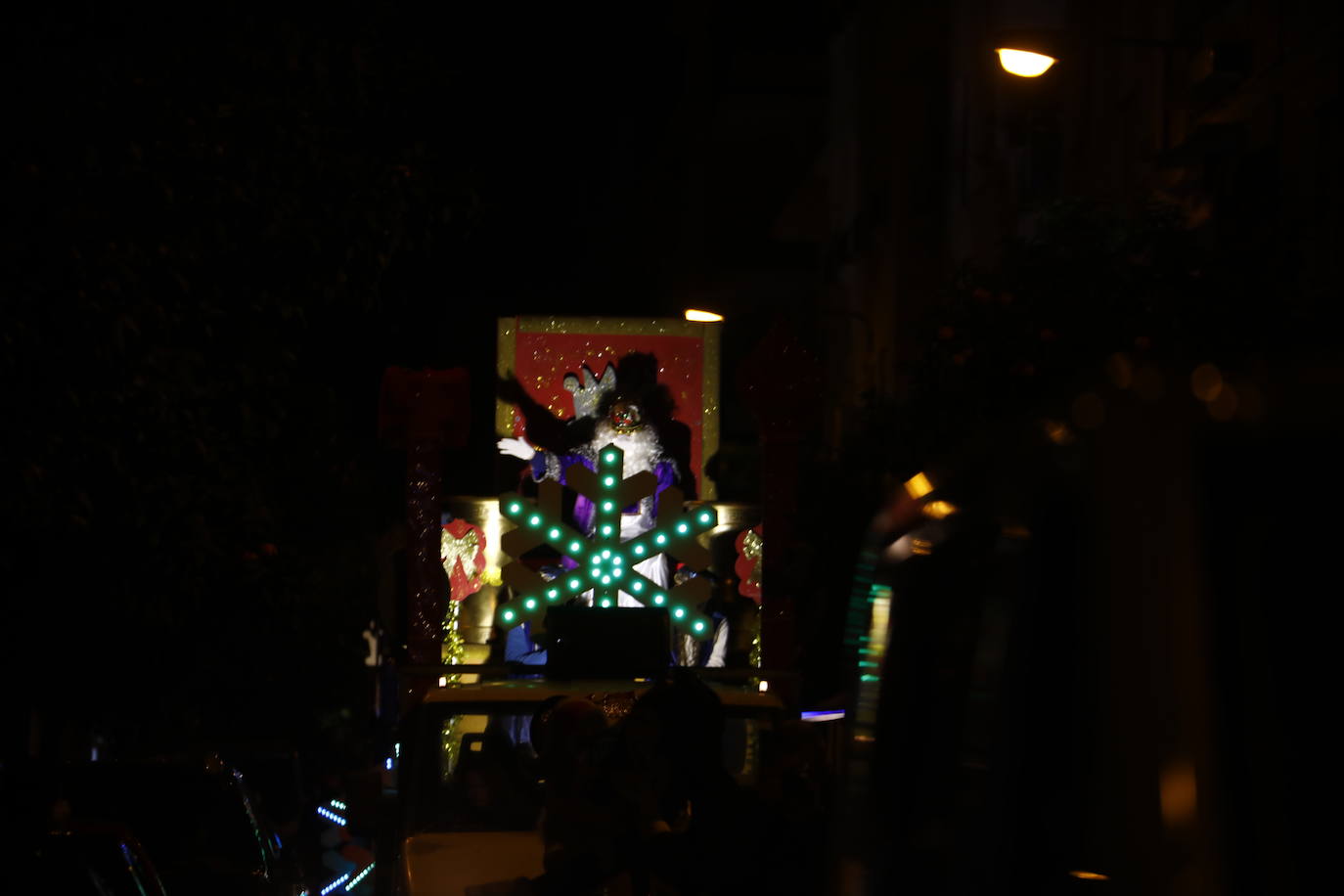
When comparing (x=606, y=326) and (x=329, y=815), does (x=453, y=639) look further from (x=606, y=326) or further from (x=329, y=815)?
(x=329, y=815)

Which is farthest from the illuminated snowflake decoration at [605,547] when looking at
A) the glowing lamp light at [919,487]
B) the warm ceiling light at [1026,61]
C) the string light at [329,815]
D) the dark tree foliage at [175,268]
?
the string light at [329,815]

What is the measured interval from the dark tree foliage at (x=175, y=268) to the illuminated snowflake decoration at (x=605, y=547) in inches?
65.3

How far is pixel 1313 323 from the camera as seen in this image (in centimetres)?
1162

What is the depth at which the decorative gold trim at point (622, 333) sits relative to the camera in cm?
1037

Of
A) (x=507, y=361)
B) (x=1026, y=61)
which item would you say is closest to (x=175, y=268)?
(x=507, y=361)

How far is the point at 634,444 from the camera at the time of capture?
1038 cm

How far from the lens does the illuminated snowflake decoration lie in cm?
991

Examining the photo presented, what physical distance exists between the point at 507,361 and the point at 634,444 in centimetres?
81

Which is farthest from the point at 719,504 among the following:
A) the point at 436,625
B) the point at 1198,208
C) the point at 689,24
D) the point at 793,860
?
the point at 689,24

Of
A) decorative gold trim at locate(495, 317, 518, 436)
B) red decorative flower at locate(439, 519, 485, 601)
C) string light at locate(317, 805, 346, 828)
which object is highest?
decorative gold trim at locate(495, 317, 518, 436)

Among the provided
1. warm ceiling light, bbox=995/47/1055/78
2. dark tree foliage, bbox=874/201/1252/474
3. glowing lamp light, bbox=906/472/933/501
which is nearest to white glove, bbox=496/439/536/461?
dark tree foliage, bbox=874/201/1252/474

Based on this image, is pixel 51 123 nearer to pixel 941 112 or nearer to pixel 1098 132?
pixel 1098 132

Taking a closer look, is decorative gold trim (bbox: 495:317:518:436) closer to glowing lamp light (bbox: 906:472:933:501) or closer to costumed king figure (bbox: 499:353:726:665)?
costumed king figure (bbox: 499:353:726:665)

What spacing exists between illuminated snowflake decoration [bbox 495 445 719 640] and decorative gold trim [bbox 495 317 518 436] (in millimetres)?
540
